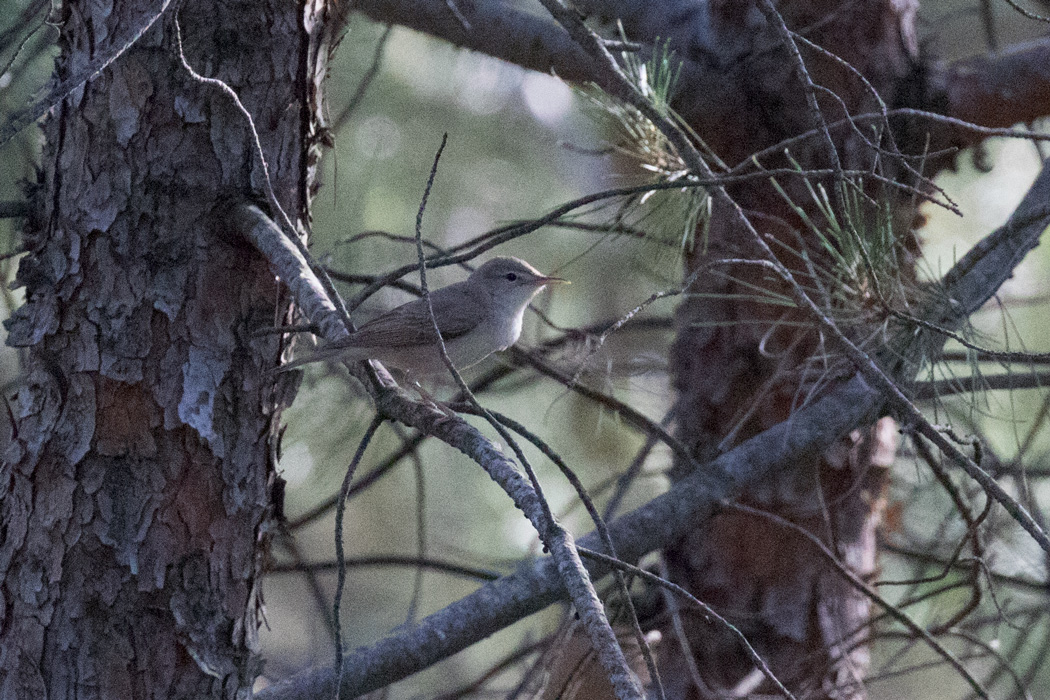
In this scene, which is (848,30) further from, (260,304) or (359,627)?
(359,627)

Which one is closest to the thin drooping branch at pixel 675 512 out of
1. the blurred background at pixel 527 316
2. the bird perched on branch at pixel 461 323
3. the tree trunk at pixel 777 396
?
the tree trunk at pixel 777 396

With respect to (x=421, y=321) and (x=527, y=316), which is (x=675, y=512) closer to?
(x=421, y=321)

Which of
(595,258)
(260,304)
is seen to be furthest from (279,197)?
(595,258)

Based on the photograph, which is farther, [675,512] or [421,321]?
[421,321]

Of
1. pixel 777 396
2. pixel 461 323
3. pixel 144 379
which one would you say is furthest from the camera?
pixel 777 396

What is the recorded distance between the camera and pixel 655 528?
2646mm

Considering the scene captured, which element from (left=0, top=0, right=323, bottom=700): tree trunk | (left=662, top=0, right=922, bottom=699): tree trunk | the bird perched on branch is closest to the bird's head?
the bird perched on branch

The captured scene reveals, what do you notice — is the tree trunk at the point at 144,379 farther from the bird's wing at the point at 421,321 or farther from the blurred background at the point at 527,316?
the blurred background at the point at 527,316

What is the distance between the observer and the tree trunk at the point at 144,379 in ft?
6.76

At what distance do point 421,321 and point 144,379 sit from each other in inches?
47.8

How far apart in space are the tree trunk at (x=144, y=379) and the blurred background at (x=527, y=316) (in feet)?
5.40

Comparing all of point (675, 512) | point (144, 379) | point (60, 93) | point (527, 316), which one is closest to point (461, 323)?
point (675, 512)

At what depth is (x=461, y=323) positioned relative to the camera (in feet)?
11.3

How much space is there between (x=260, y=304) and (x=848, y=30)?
2.51 m
